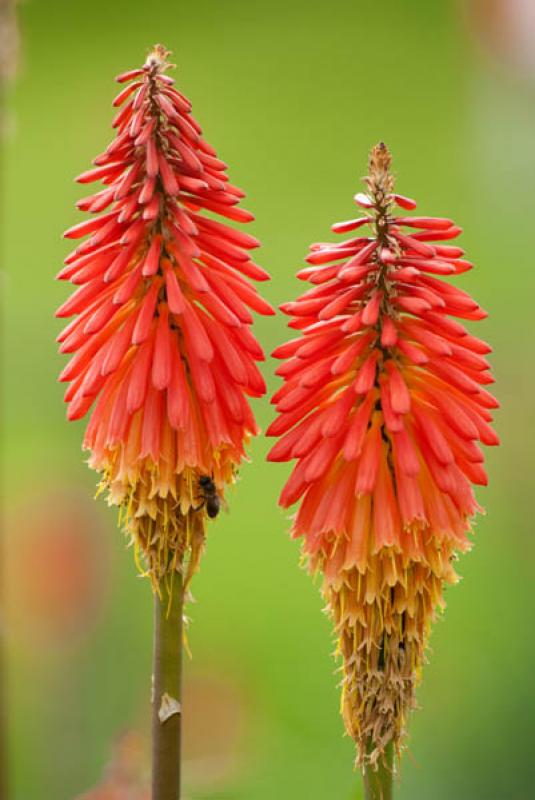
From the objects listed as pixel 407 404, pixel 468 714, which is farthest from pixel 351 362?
pixel 468 714

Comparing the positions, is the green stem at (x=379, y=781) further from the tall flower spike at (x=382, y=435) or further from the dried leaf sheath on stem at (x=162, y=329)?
the dried leaf sheath on stem at (x=162, y=329)

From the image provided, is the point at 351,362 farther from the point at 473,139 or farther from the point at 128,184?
the point at 473,139

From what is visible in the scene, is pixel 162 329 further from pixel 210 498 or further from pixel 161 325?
pixel 210 498

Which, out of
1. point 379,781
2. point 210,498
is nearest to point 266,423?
point 210,498

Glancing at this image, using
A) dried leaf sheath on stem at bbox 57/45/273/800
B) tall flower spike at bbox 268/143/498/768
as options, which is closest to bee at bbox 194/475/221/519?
dried leaf sheath on stem at bbox 57/45/273/800

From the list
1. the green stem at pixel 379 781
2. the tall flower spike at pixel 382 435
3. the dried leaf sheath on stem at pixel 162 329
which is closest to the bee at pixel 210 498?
the dried leaf sheath on stem at pixel 162 329

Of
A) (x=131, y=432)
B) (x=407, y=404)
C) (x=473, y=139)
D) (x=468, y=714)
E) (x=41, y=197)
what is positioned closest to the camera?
(x=407, y=404)
